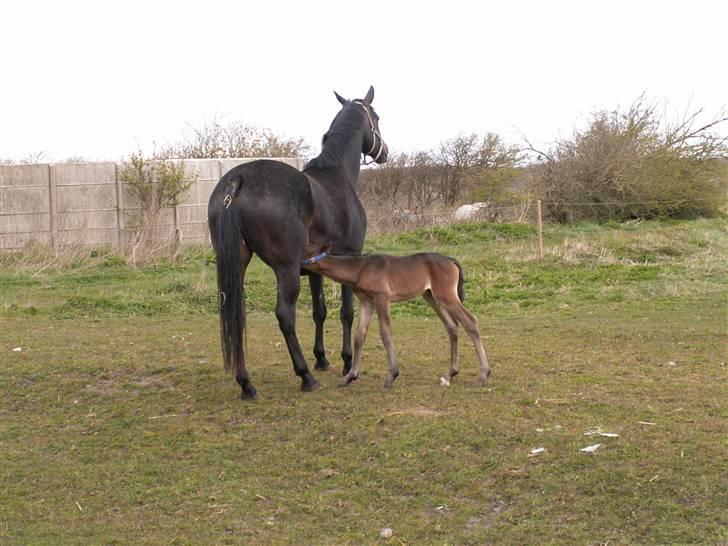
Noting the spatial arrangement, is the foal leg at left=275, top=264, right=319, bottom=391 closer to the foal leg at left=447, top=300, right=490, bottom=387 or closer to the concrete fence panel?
the foal leg at left=447, top=300, right=490, bottom=387

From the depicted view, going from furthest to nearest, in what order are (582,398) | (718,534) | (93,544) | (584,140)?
(584,140)
(582,398)
(93,544)
(718,534)

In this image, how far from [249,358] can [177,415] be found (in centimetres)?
254

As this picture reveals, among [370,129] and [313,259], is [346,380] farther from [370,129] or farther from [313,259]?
[370,129]

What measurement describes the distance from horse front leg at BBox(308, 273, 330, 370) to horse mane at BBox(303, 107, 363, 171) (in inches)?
45.7

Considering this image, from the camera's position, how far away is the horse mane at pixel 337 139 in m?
9.14

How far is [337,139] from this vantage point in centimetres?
937

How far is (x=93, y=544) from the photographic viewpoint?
16.8ft

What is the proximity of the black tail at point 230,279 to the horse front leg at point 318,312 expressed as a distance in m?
1.31

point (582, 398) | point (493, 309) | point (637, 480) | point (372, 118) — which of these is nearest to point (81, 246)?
point (493, 309)

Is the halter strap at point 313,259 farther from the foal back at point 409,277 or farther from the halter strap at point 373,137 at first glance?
the halter strap at point 373,137

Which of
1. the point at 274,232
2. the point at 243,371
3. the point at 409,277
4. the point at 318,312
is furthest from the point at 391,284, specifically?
the point at 243,371

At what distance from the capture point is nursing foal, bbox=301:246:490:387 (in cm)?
795

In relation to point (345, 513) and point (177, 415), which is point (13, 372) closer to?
point (177, 415)

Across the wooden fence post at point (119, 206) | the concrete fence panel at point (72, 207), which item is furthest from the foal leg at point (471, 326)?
the wooden fence post at point (119, 206)
